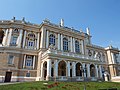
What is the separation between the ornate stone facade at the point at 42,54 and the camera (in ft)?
94.0

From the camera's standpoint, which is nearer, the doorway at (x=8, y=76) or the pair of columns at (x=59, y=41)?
the doorway at (x=8, y=76)

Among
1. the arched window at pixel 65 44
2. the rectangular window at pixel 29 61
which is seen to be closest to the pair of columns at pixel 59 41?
the arched window at pixel 65 44

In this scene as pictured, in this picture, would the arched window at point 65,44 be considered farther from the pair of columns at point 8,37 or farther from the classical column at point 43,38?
the pair of columns at point 8,37

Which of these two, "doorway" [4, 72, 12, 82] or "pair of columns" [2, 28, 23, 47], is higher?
"pair of columns" [2, 28, 23, 47]

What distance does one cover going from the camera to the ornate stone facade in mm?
28656

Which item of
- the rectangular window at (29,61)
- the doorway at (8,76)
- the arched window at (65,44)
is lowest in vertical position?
the doorway at (8,76)

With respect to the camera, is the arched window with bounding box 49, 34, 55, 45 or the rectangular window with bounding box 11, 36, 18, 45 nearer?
the rectangular window with bounding box 11, 36, 18, 45

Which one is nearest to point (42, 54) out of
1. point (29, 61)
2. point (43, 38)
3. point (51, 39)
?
point (29, 61)

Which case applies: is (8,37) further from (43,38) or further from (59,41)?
(59,41)

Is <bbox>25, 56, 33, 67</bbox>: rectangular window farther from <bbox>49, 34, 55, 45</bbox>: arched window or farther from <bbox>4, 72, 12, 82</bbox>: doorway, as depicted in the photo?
<bbox>49, 34, 55, 45</bbox>: arched window

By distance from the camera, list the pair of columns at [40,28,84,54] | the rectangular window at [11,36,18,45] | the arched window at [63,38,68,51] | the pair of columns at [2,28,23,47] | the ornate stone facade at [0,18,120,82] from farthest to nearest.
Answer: the arched window at [63,38,68,51] < the pair of columns at [40,28,84,54] < the rectangular window at [11,36,18,45] < the pair of columns at [2,28,23,47] < the ornate stone facade at [0,18,120,82]

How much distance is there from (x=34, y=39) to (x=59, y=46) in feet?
25.5

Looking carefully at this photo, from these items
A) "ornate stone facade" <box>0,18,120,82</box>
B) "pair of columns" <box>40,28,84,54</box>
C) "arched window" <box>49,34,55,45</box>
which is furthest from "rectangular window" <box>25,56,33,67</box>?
"arched window" <box>49,34,55,45</box>

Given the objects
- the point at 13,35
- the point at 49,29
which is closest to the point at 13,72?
the point at 13,35
